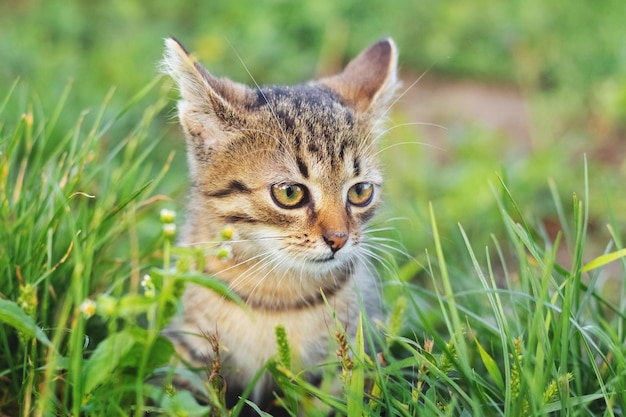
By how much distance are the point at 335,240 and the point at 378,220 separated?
85 centimetres

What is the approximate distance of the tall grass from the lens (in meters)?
1.98

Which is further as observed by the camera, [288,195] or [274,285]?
[274,285]

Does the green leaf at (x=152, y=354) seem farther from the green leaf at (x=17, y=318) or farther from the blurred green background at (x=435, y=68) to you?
the blurred green background at (x=435, y=68)

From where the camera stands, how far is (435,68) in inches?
249

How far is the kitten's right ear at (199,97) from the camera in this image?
2.53 metres

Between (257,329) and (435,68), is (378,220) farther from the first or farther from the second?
(435,68)

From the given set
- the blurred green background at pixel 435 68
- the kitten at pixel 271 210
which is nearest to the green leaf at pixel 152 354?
the kitten at pixel 271 210

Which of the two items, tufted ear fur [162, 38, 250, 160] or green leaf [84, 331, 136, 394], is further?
tufted ear fur [162, 38, 250, 160]

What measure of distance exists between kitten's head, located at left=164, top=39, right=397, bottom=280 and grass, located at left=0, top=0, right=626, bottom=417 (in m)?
0.21

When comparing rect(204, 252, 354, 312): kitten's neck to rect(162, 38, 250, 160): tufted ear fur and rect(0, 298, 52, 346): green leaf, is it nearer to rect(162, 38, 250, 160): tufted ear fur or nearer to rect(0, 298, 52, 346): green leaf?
rect(162, 38, 250, 160): tufted ear fur

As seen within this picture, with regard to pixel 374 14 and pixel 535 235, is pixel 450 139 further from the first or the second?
pixel 535 235

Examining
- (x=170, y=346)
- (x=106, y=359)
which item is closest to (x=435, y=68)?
(x=170, y=346)

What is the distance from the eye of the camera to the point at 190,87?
2.61 meters

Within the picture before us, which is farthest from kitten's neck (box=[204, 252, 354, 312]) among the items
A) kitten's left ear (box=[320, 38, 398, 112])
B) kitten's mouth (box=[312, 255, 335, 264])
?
kitten's left ear (box=[320, 38, 398, 112])
